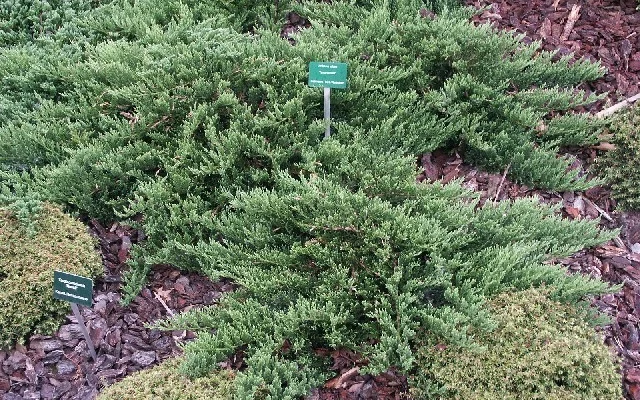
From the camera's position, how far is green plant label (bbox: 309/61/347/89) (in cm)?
368

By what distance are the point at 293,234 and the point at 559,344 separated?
1.45 meters

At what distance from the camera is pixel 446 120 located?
403 centimetres

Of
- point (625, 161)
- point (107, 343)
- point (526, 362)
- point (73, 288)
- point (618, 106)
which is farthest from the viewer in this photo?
point (618, 106)

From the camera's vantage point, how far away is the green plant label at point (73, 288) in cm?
294

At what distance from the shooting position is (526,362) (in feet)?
8.90

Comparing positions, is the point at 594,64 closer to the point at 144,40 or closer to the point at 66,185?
the point at 144,40

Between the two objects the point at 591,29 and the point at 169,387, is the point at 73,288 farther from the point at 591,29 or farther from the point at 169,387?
the point at 591,29

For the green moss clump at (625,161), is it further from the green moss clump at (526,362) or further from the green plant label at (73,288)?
the green plant label at (73,288)

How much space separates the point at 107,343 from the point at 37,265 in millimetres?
567

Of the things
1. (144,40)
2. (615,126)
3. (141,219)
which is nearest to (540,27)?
(615,126)

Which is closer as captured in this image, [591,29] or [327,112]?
[327,112]

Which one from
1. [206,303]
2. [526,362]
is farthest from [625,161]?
[206,303]

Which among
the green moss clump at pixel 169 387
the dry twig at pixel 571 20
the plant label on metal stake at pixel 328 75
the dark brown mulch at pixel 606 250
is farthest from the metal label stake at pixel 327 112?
the dry twig at pixel 571 20

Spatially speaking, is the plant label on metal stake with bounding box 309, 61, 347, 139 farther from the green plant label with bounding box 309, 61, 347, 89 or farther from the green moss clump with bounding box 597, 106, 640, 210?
the green moss clump with bounding box 597, 106, 640, 210
